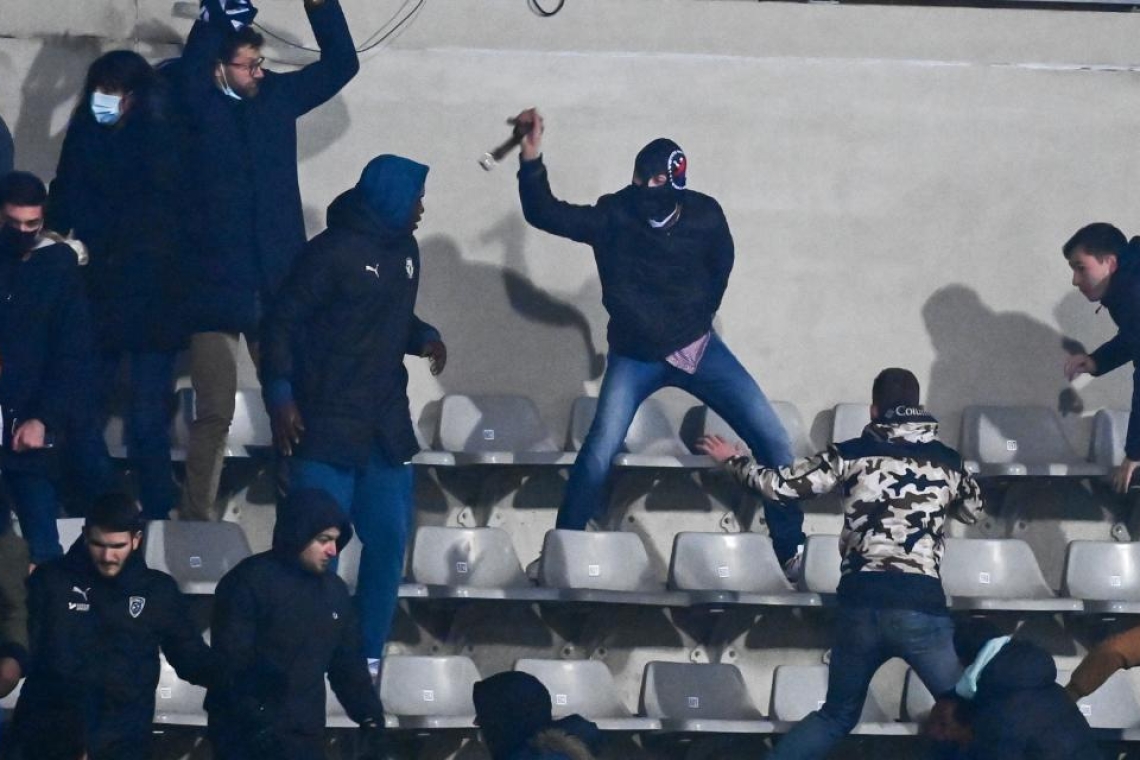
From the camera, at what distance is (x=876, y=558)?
8.41 m

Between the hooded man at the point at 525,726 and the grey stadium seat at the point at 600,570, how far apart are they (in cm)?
217

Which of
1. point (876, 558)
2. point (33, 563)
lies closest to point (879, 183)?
point (876, 558)

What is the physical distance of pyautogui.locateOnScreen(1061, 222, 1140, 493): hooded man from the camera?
30.9 feet

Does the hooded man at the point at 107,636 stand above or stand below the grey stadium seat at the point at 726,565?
below

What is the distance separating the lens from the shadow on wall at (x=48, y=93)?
397 inches

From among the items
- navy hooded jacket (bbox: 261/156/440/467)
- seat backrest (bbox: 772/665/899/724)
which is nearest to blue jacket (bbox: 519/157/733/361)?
navy hooded jacket (bbox: 261/156/440/467)

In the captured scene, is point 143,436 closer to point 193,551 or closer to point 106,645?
point 193,551

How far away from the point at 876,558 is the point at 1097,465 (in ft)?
6.23

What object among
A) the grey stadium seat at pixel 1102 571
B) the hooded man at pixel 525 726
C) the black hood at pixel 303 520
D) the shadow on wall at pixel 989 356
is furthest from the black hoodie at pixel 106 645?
the shadow on wall at pixel 989 356

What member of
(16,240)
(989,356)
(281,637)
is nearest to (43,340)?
(16,240)

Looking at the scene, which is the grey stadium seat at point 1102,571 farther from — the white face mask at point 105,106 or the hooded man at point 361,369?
the white face mask at point 105,106

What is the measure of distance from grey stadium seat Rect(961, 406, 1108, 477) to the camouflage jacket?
1671 mm

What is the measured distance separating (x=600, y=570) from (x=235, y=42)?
228cm

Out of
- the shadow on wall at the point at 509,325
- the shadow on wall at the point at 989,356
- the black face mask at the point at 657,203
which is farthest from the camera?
the shadow on wall at the point at 989,356
